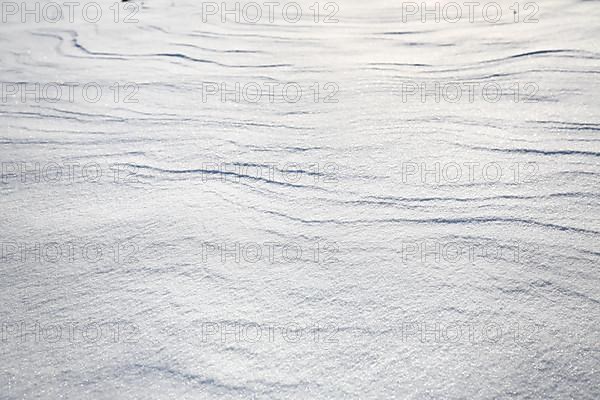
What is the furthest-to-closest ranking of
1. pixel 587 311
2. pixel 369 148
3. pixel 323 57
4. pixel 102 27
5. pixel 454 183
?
pixel 102 27
pixel 323 57
pixel 369 148
pixel 454 183
pixel 587 311

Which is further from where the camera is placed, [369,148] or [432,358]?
[369,148]

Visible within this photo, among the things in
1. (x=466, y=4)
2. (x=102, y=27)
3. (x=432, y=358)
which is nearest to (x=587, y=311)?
(x=432, y=358)

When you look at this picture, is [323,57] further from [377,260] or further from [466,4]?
[377,260]

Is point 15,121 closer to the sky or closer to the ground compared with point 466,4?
closer to the ground

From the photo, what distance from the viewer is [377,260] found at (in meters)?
1.07

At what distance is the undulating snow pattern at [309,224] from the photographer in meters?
0.86

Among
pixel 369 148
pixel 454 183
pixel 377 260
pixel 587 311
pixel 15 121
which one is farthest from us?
pixel 15 121

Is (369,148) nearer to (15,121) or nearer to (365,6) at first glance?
(15,121)

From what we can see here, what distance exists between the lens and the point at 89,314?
979 mm

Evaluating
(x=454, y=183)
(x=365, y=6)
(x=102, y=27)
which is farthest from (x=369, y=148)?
(x=102, y=27)

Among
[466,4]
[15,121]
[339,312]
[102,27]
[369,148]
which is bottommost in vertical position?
[339,312]

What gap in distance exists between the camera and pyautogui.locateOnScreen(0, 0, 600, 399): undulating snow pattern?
0.86 metres

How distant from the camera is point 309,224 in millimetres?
1194

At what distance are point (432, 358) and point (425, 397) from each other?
0.08 meters
